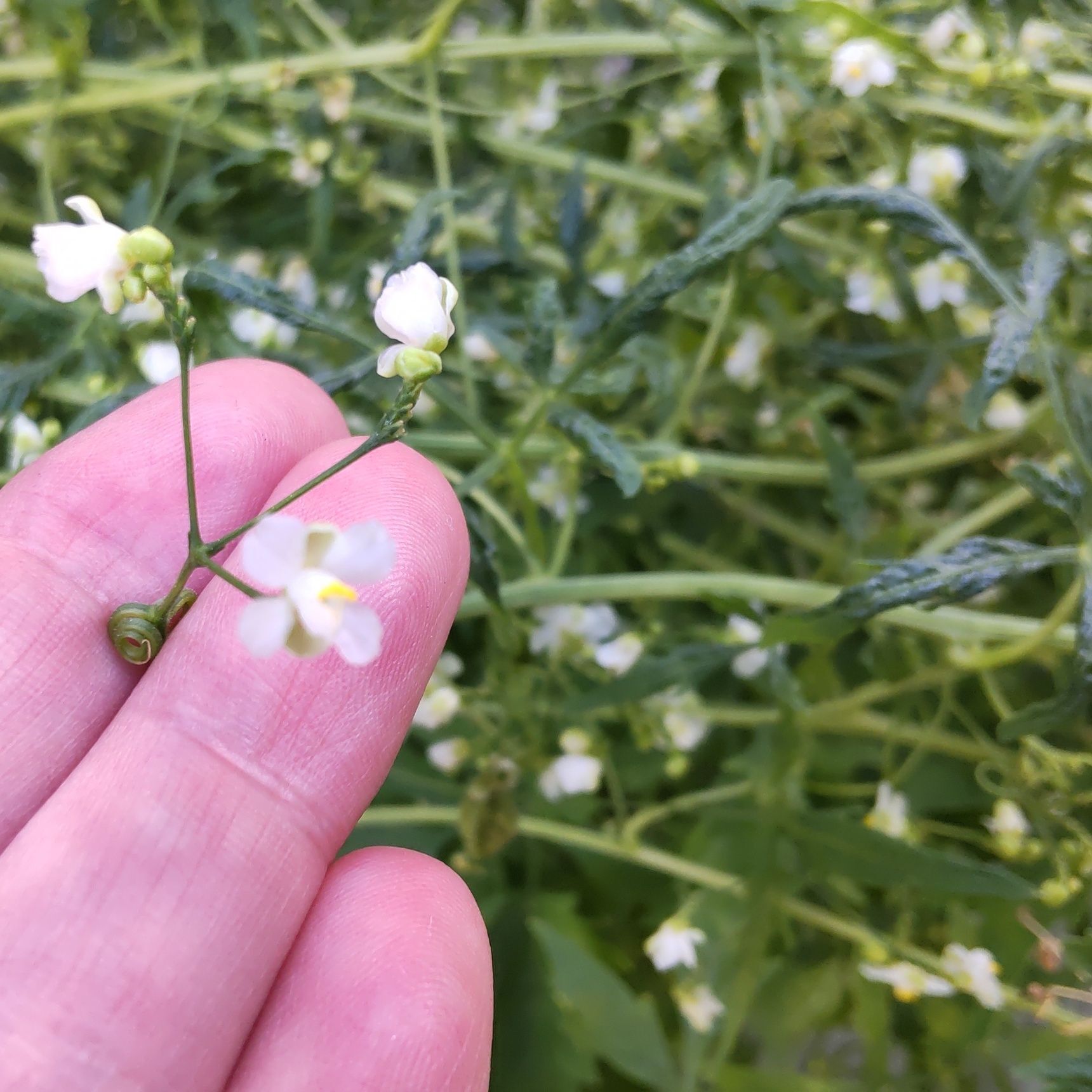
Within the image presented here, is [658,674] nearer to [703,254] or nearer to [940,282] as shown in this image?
[703,254]

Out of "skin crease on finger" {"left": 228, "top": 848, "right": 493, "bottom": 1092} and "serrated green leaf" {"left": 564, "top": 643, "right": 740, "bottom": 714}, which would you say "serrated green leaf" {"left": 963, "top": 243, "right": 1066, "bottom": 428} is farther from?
"skin crease on finger" {"left": 228, "top": 848, "right": 493, "bottom": 1092}

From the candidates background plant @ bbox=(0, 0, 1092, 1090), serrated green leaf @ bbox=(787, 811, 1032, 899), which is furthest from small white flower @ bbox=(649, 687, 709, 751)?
serrated green leaf @ bbox=(787, 811, 1032, 899)

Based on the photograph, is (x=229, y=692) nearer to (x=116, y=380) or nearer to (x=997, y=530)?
(x=116, y=380)

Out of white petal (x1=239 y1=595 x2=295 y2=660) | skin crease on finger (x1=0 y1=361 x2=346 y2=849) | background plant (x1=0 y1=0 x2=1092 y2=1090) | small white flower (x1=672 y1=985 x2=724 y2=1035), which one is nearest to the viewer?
white petal (x1=239 y1=595 x2=295 y2=660)

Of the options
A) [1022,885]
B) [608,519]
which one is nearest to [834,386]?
[608,519]

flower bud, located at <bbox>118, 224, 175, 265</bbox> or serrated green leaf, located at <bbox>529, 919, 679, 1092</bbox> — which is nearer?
flower bud, located at <bbox>118, 224, 175, 265</bbox>
